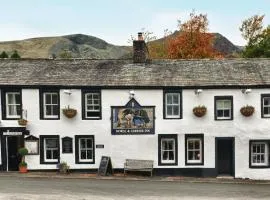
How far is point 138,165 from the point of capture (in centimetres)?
2536

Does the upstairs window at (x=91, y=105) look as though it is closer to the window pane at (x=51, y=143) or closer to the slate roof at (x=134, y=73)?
the slate roof at (x=134, y=73)

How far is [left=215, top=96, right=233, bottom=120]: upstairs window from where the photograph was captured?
2564 centimetres

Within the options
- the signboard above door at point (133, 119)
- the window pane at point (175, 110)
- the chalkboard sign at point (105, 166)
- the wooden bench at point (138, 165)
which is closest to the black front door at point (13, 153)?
the chalkboard sign at point (105, 166)

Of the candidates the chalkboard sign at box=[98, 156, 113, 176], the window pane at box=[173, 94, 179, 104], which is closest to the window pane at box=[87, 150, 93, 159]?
the chalkboard sign at box=[98, 156, 113, 176]

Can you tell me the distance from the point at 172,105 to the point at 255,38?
127 ft

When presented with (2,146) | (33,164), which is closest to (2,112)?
(2,146)

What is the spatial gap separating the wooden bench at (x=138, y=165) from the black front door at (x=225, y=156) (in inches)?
164

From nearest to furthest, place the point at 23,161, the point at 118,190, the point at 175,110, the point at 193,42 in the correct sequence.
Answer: the point at 118,190, the point at 23,161, the point at 175,110, the point at 193,42

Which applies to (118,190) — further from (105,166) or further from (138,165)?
(138,165)

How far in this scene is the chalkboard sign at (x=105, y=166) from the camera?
82.1ft

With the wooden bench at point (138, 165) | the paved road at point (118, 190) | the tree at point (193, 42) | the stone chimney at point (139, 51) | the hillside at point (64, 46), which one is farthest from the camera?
the hillside at point (64, 46)

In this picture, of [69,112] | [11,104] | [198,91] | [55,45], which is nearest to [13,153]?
[11,104]

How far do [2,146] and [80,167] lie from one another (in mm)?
4834

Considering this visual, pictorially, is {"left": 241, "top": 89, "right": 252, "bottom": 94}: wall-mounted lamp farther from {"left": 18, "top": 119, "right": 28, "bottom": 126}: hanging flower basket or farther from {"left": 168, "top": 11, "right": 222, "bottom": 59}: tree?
{"left": 168, "top": 11, "right": 222, "bottom": 59}: tree
